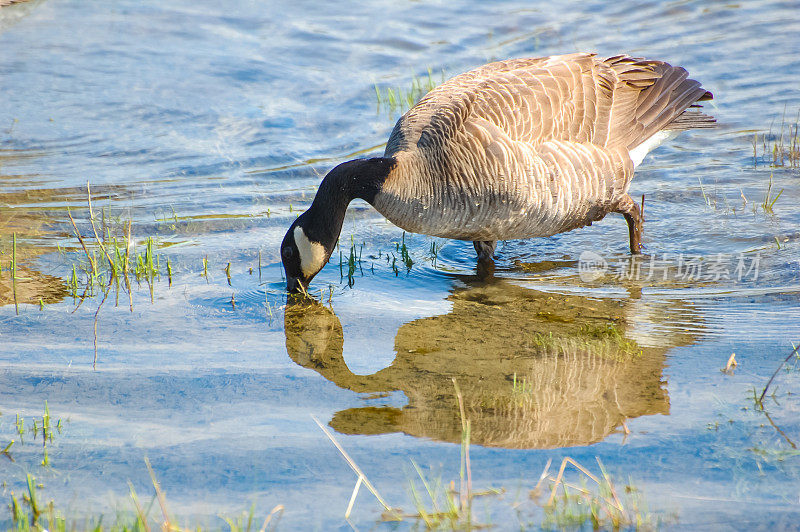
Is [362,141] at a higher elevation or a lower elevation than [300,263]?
higher

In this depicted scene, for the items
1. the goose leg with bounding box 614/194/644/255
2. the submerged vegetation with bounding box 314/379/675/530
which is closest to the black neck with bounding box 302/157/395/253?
the goose leg with bounding box 614/194/644/255

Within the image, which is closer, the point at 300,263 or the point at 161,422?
the point at 161,422

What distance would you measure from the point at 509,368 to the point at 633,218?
2707 millimetres

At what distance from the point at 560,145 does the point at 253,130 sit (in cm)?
494

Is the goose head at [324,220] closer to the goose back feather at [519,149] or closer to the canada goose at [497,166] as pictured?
the canada goose at [497,166]

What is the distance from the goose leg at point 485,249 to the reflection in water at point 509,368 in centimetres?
62

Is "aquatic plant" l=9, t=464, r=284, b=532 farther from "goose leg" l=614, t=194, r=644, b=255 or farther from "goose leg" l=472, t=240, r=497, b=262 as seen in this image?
"goose leg" l=614, t=194, r=644, b=255

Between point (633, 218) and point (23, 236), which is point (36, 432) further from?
point (633, 218)

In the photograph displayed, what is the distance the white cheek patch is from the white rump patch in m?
2.91

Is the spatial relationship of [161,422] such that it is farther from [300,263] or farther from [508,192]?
[508,192]

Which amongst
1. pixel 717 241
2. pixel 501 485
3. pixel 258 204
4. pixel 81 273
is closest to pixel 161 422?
pixel 501 485

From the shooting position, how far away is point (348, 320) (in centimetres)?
562

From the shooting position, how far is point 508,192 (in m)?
5.95

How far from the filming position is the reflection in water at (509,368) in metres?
3.99
